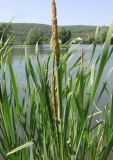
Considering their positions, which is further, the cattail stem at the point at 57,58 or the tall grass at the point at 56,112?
the tall grass at the point at 56,112

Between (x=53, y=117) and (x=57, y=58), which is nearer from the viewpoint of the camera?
(x=57, y=58)

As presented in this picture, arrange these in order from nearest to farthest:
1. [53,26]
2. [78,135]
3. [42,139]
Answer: [53,26]
[78,135]
[42,139]

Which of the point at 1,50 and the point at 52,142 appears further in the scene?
the point at 1,50

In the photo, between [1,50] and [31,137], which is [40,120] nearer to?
[31,137]

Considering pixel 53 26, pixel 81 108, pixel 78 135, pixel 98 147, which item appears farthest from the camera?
pixel 98 147

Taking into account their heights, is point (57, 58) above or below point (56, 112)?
above

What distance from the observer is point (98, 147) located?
1.64 metres

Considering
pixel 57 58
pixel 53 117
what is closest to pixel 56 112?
pixel 53 117

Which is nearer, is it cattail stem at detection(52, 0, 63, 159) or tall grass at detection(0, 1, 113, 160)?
cattail stem at detection(52, 0, 63, 159)

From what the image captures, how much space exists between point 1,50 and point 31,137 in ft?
1.31

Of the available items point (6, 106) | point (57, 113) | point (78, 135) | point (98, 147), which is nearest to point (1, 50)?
point (6, 106)

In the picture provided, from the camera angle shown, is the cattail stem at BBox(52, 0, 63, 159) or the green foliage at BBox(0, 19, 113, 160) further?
the green foliage at BBox(0, 19, 113, 160)

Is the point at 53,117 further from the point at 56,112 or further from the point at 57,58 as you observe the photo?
the point at 57,58

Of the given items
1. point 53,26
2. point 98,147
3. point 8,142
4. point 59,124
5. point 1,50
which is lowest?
point 98,147
